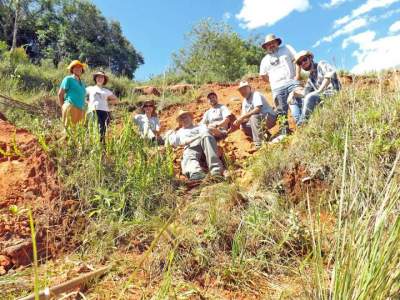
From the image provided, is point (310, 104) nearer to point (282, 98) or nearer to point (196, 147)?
point (282, 98)

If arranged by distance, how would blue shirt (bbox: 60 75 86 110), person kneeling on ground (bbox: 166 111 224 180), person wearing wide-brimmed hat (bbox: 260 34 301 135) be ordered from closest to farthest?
1. person kneeling on ground (bbox: 166 111 224 180)
2. blue shirt (bbox: 60 75 86 110)
3. person wearing wide-brimmed hat (bbox: 260 34 301 135)

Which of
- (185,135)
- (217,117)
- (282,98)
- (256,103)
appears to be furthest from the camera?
(217,117)

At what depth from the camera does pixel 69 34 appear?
68.3 feet

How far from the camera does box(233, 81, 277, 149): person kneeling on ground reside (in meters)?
5.21

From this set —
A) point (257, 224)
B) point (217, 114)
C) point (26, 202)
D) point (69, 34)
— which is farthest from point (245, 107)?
point (69, 34)

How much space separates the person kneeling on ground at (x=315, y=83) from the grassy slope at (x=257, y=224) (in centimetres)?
42

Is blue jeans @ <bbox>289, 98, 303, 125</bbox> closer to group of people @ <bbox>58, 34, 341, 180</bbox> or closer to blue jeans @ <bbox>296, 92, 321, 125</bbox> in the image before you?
group of people @ <bbox>58, 34, 341, 180</bbox>

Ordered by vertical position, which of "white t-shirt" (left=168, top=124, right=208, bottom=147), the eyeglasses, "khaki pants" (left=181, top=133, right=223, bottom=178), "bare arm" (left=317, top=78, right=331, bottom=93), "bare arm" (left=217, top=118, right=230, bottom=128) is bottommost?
"khaki pants" (left=181, top=133, right=223, bottom=178)

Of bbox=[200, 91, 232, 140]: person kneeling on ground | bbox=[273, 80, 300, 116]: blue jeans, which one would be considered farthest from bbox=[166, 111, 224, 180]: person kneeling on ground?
bbox=[273, 80, 300, 116]: blue jeans

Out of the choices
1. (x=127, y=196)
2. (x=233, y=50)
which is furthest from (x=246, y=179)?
(x=233, y=50)

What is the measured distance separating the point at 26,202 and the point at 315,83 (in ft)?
12.0

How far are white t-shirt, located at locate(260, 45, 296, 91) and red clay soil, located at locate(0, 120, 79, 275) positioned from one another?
3421 millimetres

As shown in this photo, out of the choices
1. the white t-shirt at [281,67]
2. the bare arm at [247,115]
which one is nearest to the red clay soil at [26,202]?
the bare arm at [247,115]

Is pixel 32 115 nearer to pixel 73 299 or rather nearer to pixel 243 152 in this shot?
pixel 243 152
